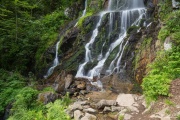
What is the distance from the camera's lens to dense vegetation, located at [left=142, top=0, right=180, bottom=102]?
22.9 feet

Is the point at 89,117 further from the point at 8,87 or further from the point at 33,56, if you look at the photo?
the point at 33,56

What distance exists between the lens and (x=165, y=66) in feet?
25.2

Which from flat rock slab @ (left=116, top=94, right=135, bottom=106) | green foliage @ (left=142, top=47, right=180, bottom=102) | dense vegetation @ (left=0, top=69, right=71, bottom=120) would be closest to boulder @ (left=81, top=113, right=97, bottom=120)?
dense vegetation @ (left=0, top=69, right=71, bottom=120)

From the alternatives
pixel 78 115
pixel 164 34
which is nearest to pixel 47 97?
pixel 78 115

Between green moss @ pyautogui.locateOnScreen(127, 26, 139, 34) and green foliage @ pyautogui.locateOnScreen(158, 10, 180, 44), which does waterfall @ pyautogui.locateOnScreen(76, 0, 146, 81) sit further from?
green foliage @ pyautogui.locateOnScreen(158, 10, 180, 44)

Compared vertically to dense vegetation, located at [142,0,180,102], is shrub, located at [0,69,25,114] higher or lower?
lower

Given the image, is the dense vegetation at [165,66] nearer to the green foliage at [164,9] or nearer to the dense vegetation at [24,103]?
Answer: the green foliage at [164,9]

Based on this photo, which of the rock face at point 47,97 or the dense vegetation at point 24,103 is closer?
the dense vegetation at point 24,103

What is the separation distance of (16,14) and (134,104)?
32.5 ft

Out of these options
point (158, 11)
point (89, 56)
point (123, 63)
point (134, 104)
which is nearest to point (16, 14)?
point (89, 56)

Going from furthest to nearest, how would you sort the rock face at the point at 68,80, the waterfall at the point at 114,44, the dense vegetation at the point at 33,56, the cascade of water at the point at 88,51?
the cascade of water at the point at 88,51
the rock face at the point at 68,80
the waterfall at the point at 114,44
the dense vegetation at the point at 33,56

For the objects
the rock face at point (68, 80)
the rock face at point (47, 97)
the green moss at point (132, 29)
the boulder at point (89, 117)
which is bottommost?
the boulder at point (89, 117)

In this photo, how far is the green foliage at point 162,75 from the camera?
6902mm

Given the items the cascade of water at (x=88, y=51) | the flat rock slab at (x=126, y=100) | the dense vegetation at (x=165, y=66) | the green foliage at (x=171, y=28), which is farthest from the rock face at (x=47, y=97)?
the green foliage at (x=171, y=28)
